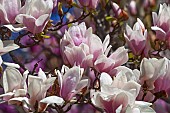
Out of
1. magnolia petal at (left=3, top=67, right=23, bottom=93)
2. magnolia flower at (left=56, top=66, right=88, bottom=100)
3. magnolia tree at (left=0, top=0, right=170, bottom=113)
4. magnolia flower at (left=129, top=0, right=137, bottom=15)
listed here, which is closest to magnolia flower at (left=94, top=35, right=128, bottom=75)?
magnolia tree at (left=0, top=0, right=170, bottom=113)

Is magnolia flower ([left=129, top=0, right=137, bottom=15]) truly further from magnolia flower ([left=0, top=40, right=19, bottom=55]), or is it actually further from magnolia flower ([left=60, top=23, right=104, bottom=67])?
Result: magnolia flower ([left=0, top=40, right=19, bottom=55])

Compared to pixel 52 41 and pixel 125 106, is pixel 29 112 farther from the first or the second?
pixel 52 41

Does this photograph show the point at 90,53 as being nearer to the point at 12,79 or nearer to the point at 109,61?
the point at 109,61

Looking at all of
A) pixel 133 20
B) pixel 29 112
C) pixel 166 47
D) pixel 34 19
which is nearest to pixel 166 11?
pixel 166 47

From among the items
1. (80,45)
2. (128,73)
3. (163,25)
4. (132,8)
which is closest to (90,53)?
(80,45)

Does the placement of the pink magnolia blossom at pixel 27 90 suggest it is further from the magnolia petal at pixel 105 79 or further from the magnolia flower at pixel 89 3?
the magnolia flower at pixel 89 3

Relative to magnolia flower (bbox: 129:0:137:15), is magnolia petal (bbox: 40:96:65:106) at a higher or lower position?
higher

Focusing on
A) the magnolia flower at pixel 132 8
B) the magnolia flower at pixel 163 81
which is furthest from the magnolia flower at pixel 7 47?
the magnolia flower at pixel 132 8
